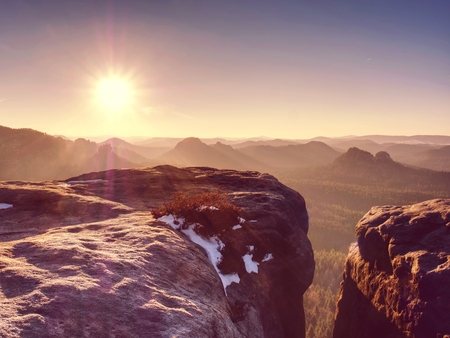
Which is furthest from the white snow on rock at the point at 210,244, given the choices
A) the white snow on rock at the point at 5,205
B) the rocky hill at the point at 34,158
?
the rocky hill at the point at 34,158

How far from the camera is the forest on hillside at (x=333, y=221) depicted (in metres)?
73.6

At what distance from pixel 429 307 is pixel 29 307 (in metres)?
13.8

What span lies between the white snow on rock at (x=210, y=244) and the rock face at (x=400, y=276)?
7.62 m

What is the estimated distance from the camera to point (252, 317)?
11.7 m

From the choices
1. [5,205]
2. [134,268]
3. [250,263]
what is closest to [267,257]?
[250,263]

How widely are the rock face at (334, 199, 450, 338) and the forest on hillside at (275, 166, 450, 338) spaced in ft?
165

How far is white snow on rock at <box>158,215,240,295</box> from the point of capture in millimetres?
12117

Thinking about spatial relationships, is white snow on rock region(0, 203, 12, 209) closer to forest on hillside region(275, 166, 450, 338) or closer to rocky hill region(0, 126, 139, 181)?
forest on hillside region(275, 166, 450, 338)

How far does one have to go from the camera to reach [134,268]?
8531mm

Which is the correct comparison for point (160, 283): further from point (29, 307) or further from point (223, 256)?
point (223, 256)

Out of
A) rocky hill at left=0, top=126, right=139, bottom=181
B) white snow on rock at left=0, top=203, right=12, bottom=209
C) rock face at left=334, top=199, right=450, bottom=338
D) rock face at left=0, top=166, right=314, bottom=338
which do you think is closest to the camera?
rock face at left=0, top=166, right=314, bottom=338

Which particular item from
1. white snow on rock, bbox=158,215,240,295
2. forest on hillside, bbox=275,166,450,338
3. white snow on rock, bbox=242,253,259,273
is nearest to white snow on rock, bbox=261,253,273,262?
white snow on rock, bbox=242,253,259,273

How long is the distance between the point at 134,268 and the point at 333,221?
15243 centimetres

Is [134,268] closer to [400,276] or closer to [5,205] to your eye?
[5,205]
